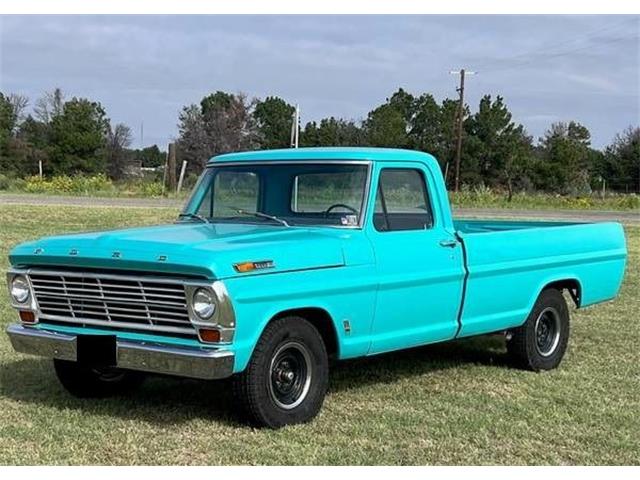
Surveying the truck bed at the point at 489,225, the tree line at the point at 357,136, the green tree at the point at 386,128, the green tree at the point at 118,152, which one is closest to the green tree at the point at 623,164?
the tree line at the point at 357,136

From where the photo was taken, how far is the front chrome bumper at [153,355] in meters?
5.54

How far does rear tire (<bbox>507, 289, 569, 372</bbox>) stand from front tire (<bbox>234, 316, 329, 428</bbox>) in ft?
8.00

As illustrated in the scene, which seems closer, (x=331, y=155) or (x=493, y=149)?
(x=331, y=155)

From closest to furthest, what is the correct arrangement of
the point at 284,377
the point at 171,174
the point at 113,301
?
the point at 113,301 < the point at 284,377 < the point at 171,174

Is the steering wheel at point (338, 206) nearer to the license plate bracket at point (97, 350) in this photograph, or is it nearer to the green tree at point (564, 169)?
the license plate bracket at point (97, 350)

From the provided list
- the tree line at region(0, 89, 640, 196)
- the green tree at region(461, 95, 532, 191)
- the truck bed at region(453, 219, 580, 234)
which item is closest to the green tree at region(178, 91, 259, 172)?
the tree line at region(0, 89, 640, 196)

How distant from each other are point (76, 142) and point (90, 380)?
185 feet

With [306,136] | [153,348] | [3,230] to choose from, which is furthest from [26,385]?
[306,136]

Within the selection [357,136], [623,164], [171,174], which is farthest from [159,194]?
[623,164]

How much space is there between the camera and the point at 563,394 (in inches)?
284

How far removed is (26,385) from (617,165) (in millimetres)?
65257

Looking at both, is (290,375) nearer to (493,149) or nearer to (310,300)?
(310,300)

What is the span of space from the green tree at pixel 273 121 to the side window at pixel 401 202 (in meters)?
53.3

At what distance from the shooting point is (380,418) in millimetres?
6305
